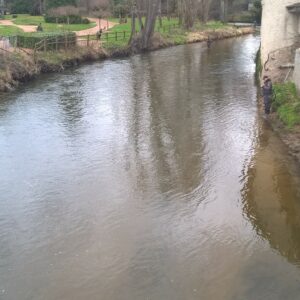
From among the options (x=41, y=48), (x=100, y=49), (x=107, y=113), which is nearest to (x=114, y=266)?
(x=107, y=113)

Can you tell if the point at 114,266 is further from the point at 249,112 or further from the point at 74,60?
the point at 74,60

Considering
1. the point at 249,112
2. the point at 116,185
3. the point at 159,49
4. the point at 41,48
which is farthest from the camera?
the point at 159,49

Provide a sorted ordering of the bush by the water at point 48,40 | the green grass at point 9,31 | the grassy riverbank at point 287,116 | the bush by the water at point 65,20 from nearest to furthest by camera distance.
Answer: the grassy riverbank at point 287,116 < the bush by the water at point 48,40 < the green grass at point 9,31 < the bush by the water at point 65,20

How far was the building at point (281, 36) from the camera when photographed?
21125mm

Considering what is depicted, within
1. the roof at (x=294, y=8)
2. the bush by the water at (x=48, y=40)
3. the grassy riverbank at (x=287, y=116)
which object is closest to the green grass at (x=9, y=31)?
the bush by the water at (x=48, y=40)

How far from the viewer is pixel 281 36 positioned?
875 inches

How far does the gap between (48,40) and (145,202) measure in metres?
22.2

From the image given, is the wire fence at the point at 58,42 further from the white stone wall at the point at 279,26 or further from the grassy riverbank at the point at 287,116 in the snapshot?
the grassy riverbank at the point at 287,116

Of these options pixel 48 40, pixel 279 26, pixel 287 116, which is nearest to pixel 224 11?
pixel 48 40

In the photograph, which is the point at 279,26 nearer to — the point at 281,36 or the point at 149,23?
the point at 281,36

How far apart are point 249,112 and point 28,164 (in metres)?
9.60

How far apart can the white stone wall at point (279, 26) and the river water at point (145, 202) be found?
310 centimetres

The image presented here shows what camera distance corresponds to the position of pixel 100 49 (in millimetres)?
35688

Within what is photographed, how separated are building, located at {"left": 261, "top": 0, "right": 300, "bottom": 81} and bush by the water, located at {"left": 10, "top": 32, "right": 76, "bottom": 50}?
14.2 meters
